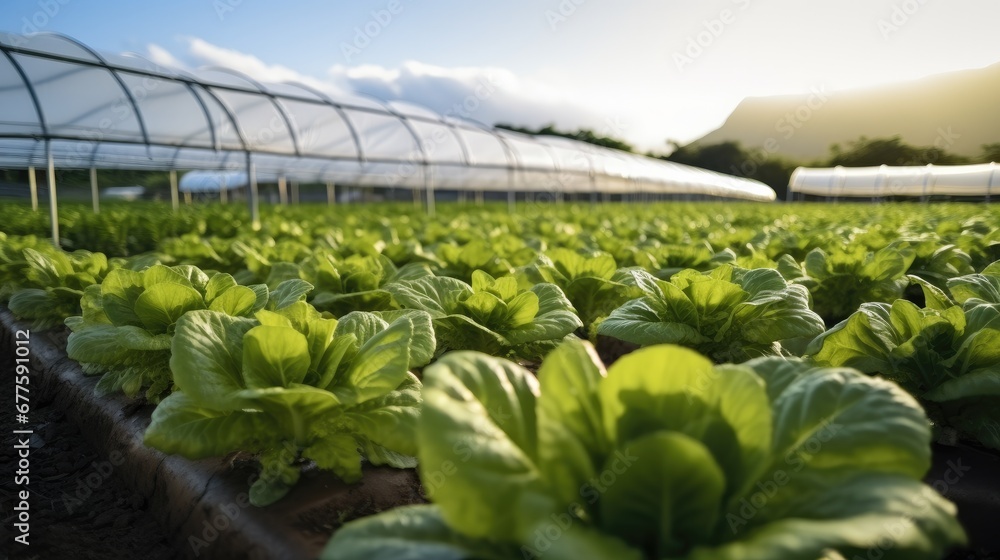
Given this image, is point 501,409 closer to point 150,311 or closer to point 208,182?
point 150,311

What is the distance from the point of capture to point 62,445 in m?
2.50

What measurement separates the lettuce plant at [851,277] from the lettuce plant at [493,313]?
1409 mm

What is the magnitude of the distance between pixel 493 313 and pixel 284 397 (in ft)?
3.11

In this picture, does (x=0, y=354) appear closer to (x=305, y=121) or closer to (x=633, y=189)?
(x=305, y=121)

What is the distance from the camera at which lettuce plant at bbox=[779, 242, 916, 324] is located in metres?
3.04

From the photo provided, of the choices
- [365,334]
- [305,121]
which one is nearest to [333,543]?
[365,334]

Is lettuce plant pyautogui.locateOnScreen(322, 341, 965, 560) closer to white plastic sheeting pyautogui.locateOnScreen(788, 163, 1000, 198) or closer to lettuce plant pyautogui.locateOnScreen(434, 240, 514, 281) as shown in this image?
lettuce plant pyautogui.locateOnScreen(434, 240, 514, 281)

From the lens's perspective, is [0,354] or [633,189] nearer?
[0,354]

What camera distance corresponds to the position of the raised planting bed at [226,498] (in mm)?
1388

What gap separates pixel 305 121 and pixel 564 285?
12.4 meters

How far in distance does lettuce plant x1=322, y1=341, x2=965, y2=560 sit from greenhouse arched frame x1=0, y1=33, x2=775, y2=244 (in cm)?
787

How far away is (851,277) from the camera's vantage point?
313 cm

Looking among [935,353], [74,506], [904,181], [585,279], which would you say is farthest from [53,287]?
[904,181]

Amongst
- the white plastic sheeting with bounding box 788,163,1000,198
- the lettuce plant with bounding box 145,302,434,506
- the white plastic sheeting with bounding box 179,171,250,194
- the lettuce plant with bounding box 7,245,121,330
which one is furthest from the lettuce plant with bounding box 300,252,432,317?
the white plastic sheeting with bounding box 179,171,250,194
